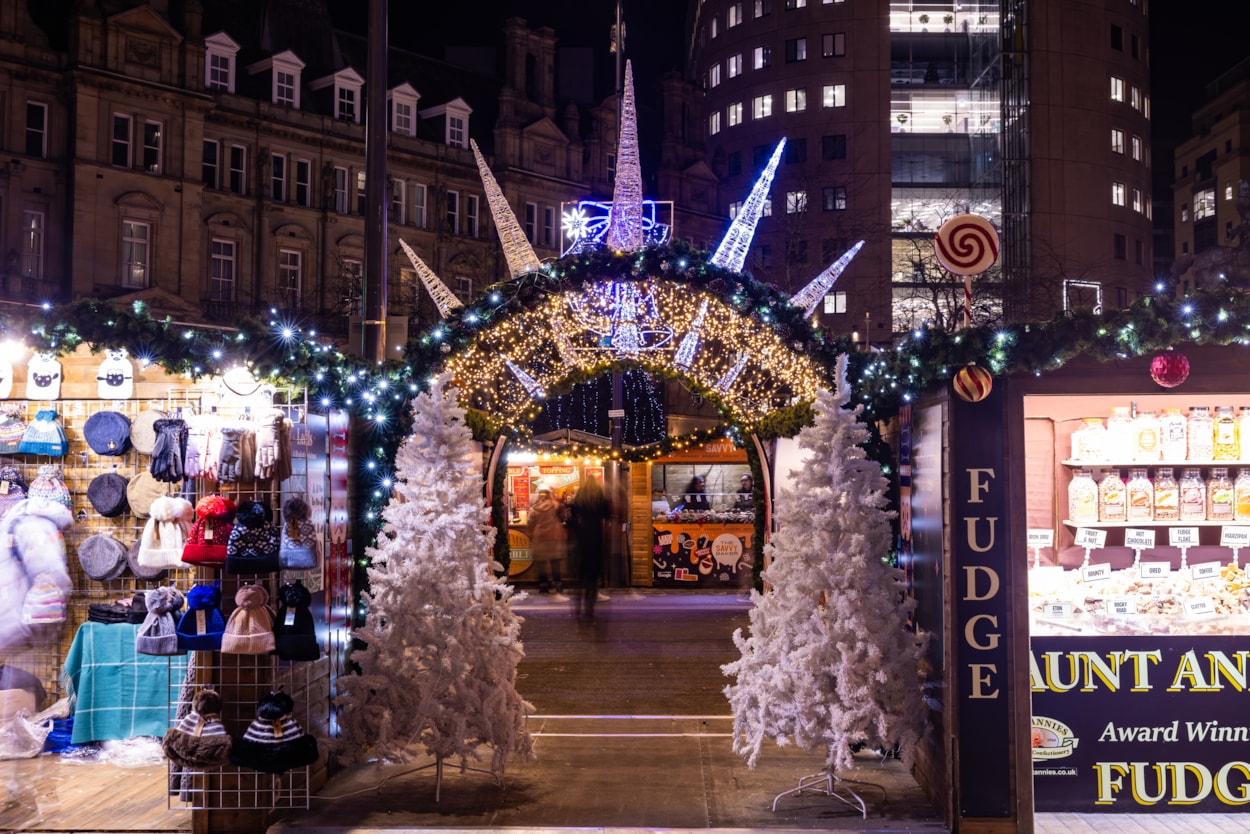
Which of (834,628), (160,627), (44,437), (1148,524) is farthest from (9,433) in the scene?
(1148,524)

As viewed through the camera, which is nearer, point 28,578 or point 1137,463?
point 28,578

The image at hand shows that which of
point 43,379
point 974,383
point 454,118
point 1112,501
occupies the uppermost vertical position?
point 454,118

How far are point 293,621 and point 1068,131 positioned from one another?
49.8 m

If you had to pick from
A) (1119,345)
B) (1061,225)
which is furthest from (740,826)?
(1061,225)

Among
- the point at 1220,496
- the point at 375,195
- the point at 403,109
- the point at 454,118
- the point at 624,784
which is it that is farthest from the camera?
the point at 454,118

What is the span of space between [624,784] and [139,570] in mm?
3640

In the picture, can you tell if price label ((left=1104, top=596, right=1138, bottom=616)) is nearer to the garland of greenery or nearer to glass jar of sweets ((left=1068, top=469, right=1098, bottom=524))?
glass jar of sweets ((left=1068, top=469, right=1098, bottom=524))

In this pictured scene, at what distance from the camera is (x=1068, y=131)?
4894 cm

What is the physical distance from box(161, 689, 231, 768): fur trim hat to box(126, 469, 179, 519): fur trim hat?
2294mm

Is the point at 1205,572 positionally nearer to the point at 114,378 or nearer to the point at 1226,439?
the point at 1226,439

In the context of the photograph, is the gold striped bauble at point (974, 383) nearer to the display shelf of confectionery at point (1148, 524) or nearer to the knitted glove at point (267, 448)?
the display shelf of confectionery at point (1148, 524)

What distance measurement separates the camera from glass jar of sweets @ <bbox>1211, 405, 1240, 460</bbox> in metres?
6.80

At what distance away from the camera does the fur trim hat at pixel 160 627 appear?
6.22 metres

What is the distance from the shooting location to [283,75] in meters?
38.2
